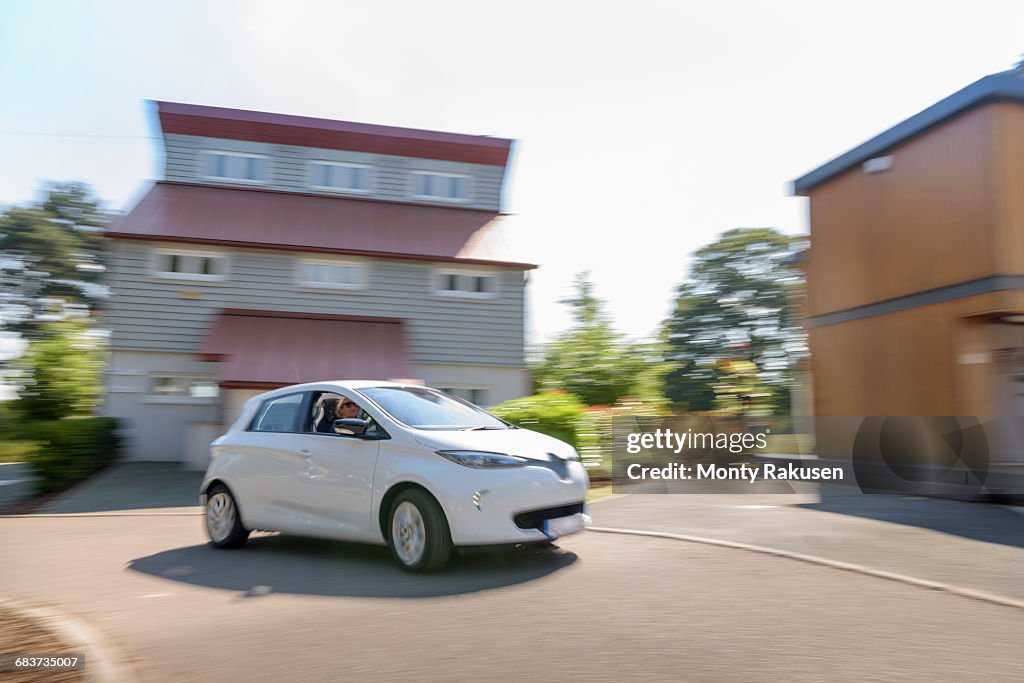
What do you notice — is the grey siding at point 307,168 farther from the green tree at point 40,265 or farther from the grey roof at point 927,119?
the green tree at point 40,265

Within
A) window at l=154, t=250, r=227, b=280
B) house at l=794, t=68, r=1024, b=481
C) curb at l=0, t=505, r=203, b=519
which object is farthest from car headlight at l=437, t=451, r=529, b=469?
window at l=154, t=250, r=227, b=280

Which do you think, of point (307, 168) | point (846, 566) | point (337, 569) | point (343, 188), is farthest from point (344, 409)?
point (307, 168)

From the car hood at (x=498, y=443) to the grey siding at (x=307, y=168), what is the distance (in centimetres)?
1733

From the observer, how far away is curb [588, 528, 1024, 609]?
5.68 m

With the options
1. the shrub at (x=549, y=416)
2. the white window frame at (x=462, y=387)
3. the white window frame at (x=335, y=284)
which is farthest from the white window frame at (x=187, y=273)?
the shrub at (x=549, y=416)

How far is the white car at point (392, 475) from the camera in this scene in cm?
668

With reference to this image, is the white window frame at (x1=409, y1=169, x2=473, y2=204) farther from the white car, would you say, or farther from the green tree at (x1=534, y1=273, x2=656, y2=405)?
the white car

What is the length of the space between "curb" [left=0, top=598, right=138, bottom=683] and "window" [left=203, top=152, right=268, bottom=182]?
59.9 ft

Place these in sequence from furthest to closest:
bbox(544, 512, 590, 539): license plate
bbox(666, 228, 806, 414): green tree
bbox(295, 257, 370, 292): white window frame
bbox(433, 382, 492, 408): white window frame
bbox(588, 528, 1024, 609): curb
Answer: bbox(666, 228, 806, 414): green tree < bbox(433, 382, 492, 408): white window frame < bbox(295, 257, 370, 292): white window frame < bbox(544, 512, 590, 539): license plate < bbox(588, 528, 1024, 609): curb

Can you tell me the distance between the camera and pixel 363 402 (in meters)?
7.70

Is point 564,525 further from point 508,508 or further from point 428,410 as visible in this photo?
point 428,410

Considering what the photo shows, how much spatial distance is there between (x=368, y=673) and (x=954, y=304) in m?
13.9

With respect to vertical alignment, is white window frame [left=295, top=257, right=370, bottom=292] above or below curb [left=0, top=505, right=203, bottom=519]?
above

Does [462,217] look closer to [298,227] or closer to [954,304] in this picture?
[298,227]
